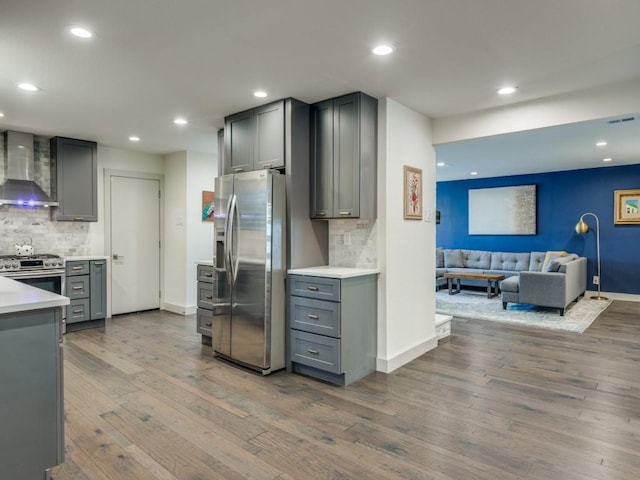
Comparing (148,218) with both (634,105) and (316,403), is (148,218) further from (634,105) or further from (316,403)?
(634,105)

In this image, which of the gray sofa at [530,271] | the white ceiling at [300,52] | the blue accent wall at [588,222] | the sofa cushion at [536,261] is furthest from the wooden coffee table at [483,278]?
the white ceiling at [300,52]

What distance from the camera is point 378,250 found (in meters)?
3.69

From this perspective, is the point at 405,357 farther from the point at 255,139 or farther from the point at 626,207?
the point at 626,207

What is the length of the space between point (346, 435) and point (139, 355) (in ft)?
8.38

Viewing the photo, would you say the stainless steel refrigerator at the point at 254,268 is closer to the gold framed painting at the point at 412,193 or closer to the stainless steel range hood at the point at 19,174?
the gold framed painting at the point at 412,193

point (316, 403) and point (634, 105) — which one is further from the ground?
point (634, 105)

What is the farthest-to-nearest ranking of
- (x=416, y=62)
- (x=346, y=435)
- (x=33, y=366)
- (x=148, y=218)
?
1. (x=148, y=218)
2. (x=416, y=62)
3. (x=346, y=435)
4. (x=33, y=366)

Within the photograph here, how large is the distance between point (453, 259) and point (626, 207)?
331cm

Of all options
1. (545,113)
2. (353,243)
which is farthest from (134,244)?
(545,113)

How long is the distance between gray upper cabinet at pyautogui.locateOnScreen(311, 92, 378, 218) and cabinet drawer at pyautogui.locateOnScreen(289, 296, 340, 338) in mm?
834

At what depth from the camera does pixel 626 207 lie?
289 inches

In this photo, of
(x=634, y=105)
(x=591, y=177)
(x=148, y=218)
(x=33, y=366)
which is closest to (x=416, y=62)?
(x=634, y=105)

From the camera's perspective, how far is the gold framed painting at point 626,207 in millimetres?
7254

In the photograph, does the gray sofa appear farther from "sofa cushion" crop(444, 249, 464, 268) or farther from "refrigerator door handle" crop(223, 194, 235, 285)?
"refrigerator door handle" crop(223, 194, 235, 285)
